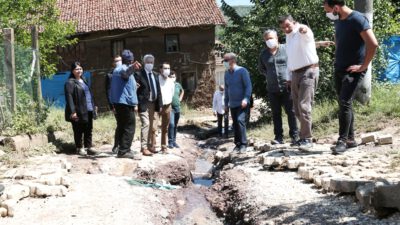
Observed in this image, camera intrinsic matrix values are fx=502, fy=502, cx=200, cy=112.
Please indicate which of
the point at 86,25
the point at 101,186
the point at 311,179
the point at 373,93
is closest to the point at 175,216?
the point at 101,186

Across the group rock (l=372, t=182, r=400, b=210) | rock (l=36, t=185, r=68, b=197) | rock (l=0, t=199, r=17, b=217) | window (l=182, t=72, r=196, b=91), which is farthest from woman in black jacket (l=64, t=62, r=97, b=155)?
window (l=182, t=72, r=196, b=91)

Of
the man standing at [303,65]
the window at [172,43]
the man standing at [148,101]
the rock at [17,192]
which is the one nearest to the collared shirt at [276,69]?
the man standing at [303,65]

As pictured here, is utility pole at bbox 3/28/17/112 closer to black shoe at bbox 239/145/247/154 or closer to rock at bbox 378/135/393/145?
black shoe at bbox 239/145/247/154

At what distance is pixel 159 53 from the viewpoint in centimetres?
2559

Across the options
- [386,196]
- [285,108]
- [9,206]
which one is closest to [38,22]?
[285,108]

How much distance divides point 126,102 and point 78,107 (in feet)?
3.98

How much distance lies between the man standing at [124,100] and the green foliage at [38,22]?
6781 millimetres

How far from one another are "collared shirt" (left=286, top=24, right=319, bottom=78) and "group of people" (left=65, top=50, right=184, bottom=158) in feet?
8.46

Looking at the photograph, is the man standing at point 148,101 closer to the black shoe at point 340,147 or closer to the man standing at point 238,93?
the man standing at point 238,93

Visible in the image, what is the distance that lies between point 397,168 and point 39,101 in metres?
7.03

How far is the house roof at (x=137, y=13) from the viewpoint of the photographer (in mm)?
24688

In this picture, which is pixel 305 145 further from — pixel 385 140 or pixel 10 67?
pixel 10 67

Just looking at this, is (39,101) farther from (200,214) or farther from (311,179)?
(311,179)

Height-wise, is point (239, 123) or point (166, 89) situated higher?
point (166, 89)
